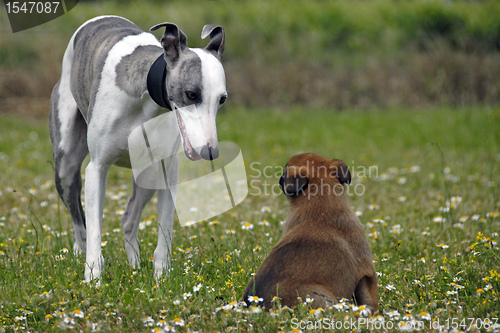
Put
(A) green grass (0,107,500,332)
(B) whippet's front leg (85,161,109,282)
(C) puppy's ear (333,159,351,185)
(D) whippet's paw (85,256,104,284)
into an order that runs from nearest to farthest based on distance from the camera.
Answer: (A) green grass (0,107,500,332), (C) puppy's ear (333,159,351,185), (D) whippet's paw (85,256,104,284), (B) whippet's front leg (85,161,109,282)

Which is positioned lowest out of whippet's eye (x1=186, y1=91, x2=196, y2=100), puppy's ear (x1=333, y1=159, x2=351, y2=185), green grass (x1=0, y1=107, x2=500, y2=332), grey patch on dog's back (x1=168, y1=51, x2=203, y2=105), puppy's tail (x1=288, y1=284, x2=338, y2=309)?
green grass (x1=0, y1=107, x2=500, y2=332)

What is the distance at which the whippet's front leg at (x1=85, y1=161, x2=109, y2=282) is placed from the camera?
14.2ft

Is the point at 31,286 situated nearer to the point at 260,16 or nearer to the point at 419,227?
the point at 419,227

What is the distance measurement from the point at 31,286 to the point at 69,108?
1575mm

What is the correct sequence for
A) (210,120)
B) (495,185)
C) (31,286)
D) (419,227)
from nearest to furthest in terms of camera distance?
(210,120) → (31,286) → (419,227) → (495,185)

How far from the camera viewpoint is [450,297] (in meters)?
3.90

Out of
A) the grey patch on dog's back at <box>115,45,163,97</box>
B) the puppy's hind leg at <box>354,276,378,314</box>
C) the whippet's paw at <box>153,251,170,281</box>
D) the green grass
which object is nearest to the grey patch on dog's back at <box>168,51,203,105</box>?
the grey patch on dog's back at <box>115,45,163,97</box>

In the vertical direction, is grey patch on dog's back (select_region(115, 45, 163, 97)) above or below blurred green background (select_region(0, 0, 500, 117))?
above

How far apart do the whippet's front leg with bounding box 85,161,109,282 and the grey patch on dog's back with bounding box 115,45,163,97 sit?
0.66 m

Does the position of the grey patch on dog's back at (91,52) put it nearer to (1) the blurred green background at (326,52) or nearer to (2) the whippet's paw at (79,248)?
(2) the whippet's paw at (79,248)

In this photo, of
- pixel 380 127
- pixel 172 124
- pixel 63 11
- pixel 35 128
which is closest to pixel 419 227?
pixel 172 124

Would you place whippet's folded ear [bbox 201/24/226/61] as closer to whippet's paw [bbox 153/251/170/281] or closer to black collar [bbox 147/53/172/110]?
black collar [bbox 147/53/172/110]

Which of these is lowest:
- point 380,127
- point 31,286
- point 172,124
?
point 380,127

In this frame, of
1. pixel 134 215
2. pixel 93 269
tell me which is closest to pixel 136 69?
pixel 134 215
